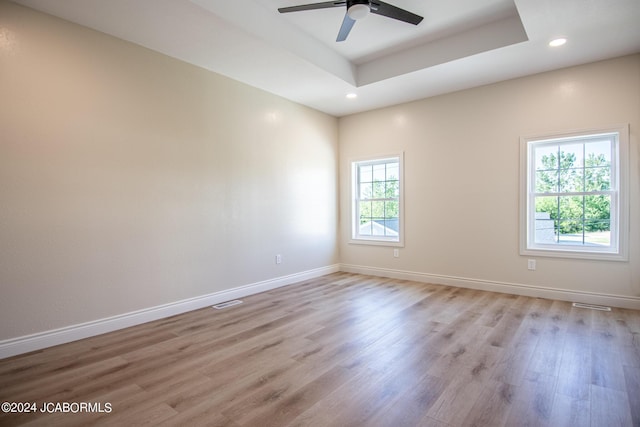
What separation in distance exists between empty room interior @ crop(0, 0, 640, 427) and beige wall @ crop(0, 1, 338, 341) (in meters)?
0.02

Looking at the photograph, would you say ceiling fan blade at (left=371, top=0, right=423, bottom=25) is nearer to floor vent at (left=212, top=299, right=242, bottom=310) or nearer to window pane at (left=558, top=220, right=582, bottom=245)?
window pane at (left=558, top=220, right=582, bottom=245)

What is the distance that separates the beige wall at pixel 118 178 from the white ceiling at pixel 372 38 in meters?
0.28

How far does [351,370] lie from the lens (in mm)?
2301

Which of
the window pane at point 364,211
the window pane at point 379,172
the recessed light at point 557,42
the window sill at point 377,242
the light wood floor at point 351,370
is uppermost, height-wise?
the recessed light at point 557,42

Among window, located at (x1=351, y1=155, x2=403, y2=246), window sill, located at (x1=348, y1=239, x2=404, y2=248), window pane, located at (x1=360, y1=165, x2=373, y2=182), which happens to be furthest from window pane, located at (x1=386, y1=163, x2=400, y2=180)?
window sill, located at (x1=348, y1=239, x2=404, y2=248)

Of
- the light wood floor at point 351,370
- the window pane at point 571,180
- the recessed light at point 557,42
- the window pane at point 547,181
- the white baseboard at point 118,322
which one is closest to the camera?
the light wood floor at point 351,370

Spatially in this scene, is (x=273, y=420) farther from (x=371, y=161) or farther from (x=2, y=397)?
(x=371, y=161)

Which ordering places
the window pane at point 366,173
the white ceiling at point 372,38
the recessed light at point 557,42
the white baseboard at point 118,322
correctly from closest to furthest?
1. the white baseboard at point 118,322
2. the white ceiling at point 372,38
3. the recessed light at point 557,42
4. the window pane at point 366,173

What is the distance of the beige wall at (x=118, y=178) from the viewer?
2.63m

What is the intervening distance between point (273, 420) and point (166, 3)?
303 cm

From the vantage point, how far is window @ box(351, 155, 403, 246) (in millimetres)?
5434

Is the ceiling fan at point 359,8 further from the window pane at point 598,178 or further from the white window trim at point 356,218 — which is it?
the window pane at point 598,178

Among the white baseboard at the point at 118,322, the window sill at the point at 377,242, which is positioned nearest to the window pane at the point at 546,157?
the window sill at the point at 377,242

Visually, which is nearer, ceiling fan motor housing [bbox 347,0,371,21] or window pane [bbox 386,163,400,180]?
ceiling fan motor housing [bbox 347,0,371,21]
